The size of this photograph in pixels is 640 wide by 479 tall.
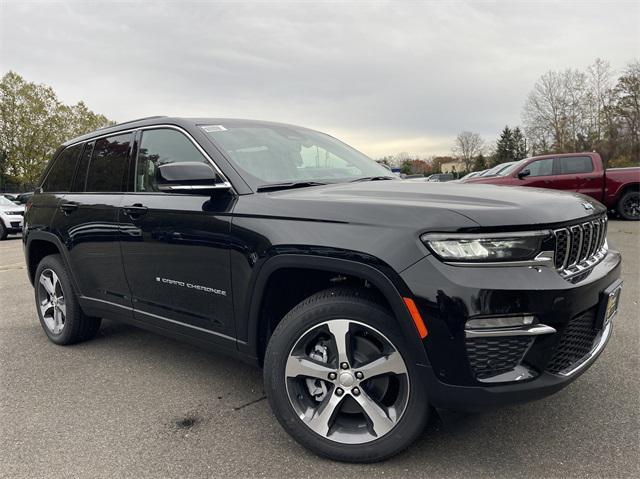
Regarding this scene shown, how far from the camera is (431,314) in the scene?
1.98 metres

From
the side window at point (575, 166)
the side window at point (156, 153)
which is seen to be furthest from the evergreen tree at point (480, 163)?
the side window at point (156, 153)

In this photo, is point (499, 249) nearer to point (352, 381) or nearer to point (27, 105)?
point (352, 381)

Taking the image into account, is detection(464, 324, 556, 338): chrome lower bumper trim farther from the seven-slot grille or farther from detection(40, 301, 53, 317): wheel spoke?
detection(40, 301, 53, 317): wheel spoke

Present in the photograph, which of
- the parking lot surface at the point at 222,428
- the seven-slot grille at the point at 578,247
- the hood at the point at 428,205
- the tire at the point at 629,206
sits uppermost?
the hood at the point at 428,205

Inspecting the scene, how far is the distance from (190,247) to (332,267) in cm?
99

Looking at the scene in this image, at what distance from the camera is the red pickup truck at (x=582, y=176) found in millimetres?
12133

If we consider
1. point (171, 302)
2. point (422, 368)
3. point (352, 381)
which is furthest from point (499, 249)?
point (171, 302)

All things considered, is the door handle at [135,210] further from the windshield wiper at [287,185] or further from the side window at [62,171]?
the side window at [62,171]

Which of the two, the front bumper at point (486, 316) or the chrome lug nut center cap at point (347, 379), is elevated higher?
the front bumper at point (486, 316)

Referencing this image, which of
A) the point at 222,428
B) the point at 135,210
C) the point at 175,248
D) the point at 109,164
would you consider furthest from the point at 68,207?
the point at 222,428

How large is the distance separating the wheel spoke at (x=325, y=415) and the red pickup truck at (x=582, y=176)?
35.4 ft

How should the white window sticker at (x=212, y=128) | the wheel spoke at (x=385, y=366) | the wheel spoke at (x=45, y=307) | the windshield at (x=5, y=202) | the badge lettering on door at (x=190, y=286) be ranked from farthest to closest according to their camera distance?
1. the windshield at (x=5, y=202)
2. the wheel spoke at (x=45, y=307)
3. the white window sticker at (x=212, y=128)
4. the badge lettering on door at (x=190, y=286)
5. the wheel spoke at (x=385, y=366)

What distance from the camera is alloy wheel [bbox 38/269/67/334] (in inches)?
162

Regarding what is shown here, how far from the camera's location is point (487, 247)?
196 centimetres
